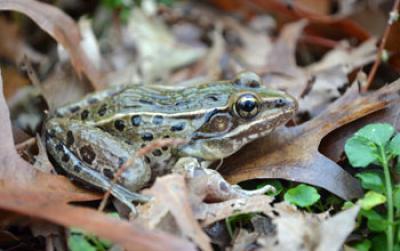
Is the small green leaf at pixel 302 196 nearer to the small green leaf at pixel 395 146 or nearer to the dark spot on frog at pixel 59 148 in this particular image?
the small green leaf at pixel 395 146

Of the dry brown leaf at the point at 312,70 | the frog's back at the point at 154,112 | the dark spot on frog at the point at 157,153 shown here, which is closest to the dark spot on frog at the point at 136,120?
the frog's back at the point at 154,112

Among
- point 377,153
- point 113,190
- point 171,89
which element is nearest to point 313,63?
point 171,89

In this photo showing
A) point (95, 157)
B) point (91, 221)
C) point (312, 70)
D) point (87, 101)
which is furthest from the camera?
point (312, 70)

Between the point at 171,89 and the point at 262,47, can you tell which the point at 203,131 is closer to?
the point at 171,89

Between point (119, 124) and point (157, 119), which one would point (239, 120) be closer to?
point (157, 119)

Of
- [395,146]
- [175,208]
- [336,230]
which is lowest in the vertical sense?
[175,208]

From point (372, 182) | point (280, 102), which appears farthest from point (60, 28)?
point (372, 182)

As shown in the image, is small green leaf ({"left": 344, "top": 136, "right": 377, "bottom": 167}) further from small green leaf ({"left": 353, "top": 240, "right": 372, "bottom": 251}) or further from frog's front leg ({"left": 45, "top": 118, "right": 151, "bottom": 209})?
frog's front leg ({"left": 45, "top": 118, "right": 151, "bottom": 209})
